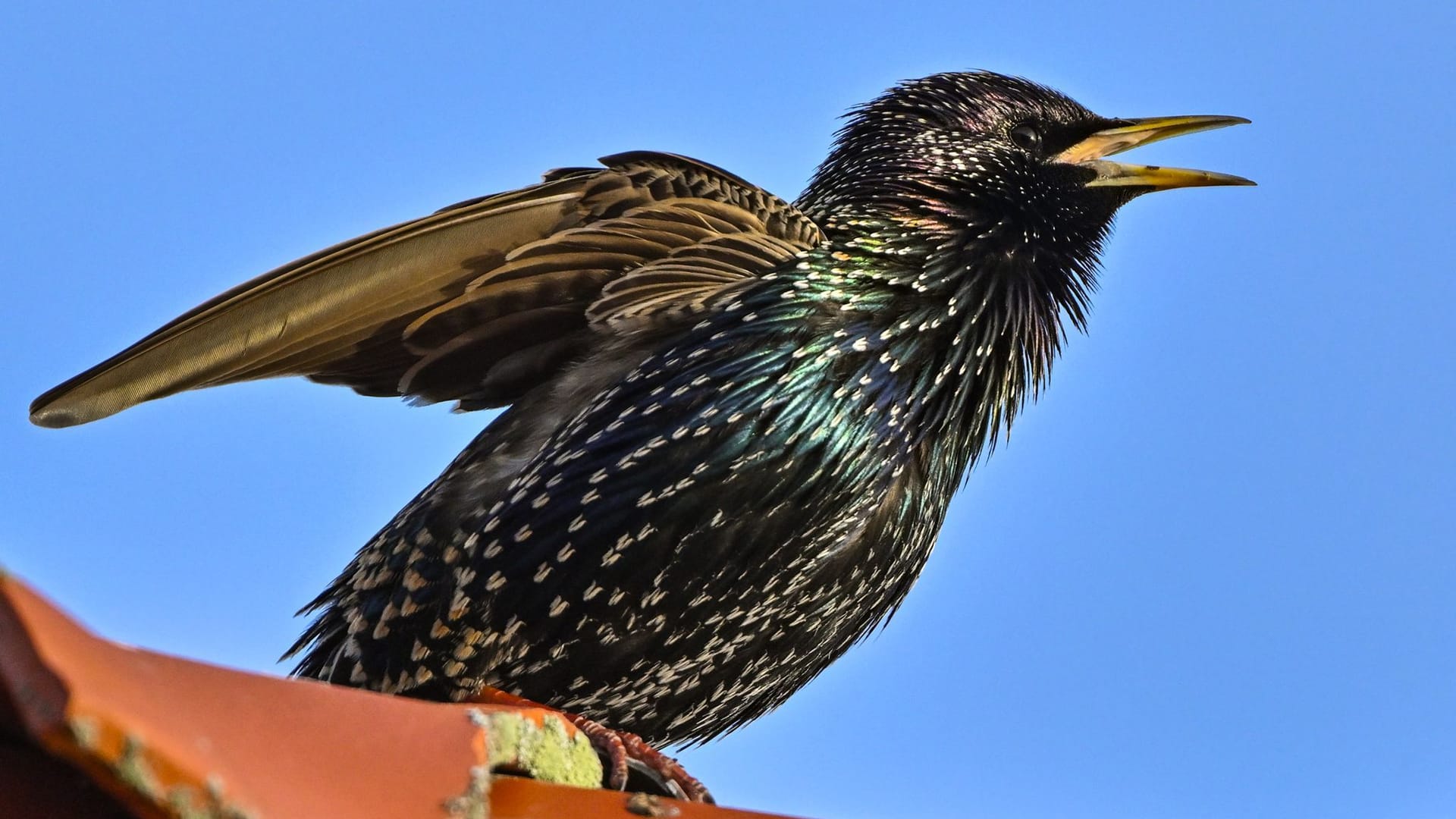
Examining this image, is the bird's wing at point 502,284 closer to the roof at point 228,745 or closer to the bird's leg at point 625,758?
the bird's leg at point 625,758

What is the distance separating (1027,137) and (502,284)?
152 centimetres

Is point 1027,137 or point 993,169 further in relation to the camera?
point 1027,137

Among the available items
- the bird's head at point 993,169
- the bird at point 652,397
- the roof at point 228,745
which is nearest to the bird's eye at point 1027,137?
the bird's head at point 993,169

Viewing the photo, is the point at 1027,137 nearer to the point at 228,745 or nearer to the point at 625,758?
the point at 625,758

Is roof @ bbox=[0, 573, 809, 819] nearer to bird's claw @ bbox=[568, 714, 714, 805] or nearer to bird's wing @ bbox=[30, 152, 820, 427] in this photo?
bird's claw @ bbox=[568, 714, 714, 805]

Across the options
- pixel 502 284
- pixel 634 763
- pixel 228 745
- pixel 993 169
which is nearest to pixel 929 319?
pixel 993 169

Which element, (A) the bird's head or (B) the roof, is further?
(A) the bird's head

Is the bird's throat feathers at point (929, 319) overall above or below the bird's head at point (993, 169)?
below

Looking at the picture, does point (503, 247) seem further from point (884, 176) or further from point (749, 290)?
point (884, 176)

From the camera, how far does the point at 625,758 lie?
317cm

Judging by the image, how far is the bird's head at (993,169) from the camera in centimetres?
434

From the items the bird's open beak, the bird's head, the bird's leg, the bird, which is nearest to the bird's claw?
the bird's leg

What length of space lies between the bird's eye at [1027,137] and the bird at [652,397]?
0.28m

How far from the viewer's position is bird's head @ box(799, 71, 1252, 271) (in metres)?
4.34
